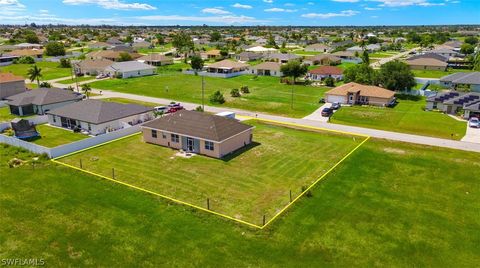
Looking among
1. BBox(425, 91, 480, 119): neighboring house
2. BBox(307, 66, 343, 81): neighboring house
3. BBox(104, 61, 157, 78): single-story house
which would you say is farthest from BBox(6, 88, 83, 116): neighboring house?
BBox(425, 91, 480, 119): neighboring house

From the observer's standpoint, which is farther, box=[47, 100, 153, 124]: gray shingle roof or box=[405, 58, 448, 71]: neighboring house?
box=[405, 58, 448, 71]: neighboring house

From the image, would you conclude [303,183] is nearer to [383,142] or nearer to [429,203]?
[429,203]

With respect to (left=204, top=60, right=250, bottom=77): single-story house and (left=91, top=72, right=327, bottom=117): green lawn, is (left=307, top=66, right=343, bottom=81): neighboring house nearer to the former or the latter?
(left=91, top=72, right=327, bottom=117): green lawn

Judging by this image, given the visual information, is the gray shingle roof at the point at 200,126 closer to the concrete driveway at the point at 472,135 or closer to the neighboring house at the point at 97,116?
the neighboring house at the point at 97,116

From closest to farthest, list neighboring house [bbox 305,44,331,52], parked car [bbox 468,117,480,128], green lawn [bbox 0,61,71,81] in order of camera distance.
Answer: parked car [bbox 468,117,480,128], green lawn [bbox 0,61,71,81], neighboring house [bbox 305,44,331,52]

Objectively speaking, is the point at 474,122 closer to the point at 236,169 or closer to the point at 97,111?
the point at 236,169

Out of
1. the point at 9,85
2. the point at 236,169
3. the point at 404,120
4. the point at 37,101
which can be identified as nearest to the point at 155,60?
the point at 9,85

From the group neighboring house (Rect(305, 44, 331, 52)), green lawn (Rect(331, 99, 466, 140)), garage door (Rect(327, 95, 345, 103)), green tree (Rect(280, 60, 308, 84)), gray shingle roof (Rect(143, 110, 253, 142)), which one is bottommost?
green lawn (Rect(331, 99, 466, 140))
